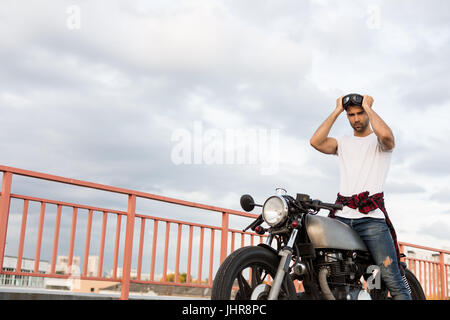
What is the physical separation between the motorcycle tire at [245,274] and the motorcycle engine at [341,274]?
36 cm

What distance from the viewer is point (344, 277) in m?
2.89

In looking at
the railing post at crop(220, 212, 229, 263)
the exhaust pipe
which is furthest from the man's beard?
the railing post at crop(220, 212, 229, 263)

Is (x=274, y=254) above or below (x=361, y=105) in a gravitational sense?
below

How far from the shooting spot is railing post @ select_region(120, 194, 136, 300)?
5.70 metres

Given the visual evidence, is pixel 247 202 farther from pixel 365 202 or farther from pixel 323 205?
pixel 365 202

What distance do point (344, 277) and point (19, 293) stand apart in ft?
11.7

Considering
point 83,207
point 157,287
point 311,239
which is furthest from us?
→ point 157,287

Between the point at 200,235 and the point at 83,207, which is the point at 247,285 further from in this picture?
the point at 200,235

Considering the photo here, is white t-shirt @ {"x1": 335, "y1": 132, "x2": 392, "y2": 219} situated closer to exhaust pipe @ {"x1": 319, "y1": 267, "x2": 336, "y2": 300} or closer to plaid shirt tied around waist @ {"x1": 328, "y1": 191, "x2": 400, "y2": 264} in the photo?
plaid shirt tied around waist @ {"x1": 328, "y1": 191, "x2": 400, "y2": 264}

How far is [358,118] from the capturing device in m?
3.22

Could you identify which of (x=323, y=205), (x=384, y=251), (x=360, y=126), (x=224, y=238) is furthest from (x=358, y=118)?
(x=224, y=238)

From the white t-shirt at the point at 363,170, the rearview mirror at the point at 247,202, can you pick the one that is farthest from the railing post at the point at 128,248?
the white t-shirt at the point at 363,170
